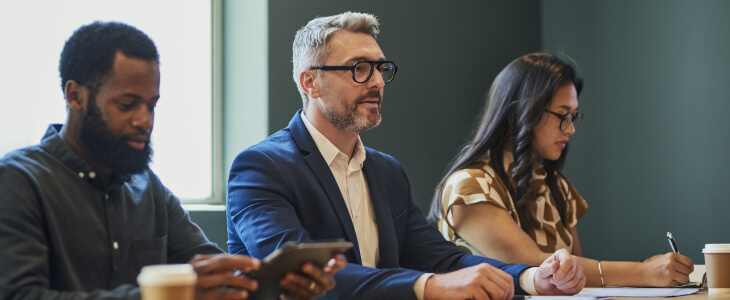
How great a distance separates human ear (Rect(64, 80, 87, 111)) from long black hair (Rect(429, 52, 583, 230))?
66.4 inches

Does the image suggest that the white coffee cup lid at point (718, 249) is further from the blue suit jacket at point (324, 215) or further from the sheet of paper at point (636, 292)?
the blue suit jacket at point (324, 215)

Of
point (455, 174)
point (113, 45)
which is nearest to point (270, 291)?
A: point (113, 45)

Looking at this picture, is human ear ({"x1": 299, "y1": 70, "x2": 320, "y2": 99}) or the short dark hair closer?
the short dark hair

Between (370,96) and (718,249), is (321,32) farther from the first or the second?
(718,249)

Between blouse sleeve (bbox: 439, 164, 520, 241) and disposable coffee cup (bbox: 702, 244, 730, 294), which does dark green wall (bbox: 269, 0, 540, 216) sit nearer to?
blouse sleeve (bbox: 439, 164, 520, 241)

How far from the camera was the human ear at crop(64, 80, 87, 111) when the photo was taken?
5.03 feet

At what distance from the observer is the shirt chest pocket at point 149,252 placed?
1.63 m

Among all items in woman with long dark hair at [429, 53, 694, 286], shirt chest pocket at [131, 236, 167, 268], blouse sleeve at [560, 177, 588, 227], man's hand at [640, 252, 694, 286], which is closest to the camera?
shirt chest pocket at [131, 236, 167, 268]

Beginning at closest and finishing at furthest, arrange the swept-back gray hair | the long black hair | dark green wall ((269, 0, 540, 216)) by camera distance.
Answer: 1. the swept-back gray hair
2. the long black hair
3. dark green wall ((269, 0, 540, 216))

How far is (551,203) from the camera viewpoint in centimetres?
310

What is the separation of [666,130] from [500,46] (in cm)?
99

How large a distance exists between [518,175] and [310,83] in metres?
0.96

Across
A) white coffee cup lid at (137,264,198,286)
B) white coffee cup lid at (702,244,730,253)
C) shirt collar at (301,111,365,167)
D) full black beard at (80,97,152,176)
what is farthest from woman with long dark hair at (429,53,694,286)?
white coffee cup lid at (137,264,198,286)

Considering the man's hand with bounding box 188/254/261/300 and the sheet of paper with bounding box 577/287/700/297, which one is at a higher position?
the man's hand with bounding box 188/254/261/300
